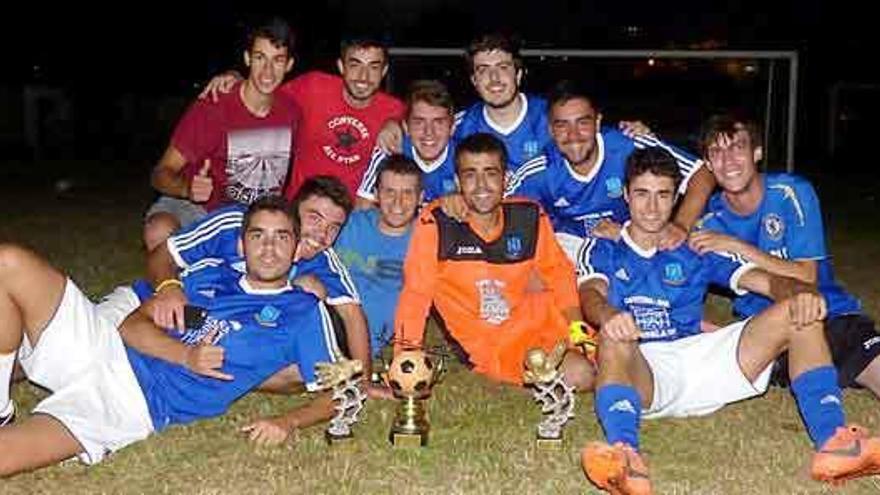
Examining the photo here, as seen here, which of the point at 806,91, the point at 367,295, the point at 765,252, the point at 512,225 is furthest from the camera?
the point at 806,91

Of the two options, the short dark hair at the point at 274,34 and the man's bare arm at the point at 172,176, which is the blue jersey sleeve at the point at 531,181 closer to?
the short dark hair at the point at 274,34

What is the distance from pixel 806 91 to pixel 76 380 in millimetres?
21980

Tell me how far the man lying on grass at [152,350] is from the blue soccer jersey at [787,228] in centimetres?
161

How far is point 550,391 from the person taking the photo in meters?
4.11

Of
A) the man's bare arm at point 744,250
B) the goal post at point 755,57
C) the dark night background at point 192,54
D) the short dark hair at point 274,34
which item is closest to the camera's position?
the man's bare arm at point 744,250

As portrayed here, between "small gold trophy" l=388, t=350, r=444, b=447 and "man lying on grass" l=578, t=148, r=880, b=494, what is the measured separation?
0.55m

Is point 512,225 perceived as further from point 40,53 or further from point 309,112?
point 40,53

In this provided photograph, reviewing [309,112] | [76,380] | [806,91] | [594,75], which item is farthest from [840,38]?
[76,380]

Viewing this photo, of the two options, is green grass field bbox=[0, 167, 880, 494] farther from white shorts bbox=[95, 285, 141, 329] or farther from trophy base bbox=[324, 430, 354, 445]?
white shorts bbox=[95, 285, 141, 329]

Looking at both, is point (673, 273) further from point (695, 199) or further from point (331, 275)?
point (331, 275)

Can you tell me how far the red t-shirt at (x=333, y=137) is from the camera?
241 inches

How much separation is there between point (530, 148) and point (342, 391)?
204cm

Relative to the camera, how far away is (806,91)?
79.7 ft

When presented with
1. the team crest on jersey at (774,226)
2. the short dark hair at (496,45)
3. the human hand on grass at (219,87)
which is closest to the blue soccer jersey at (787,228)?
the team crest on jersey at (774,226)
